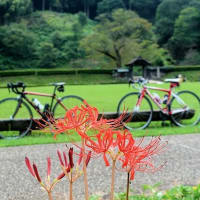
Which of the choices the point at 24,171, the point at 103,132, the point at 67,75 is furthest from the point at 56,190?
the point at 67,75

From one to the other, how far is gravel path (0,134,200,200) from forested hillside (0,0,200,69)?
34.6 metres

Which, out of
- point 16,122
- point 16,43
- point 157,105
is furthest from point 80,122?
point 16,43

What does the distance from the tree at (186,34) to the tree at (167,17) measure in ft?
14.7

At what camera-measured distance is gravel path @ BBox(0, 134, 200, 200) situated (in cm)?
272

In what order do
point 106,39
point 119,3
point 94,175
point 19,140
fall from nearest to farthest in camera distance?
point 94,175
point 19,140
point 106,39
point 119,3

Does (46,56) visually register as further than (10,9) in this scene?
No

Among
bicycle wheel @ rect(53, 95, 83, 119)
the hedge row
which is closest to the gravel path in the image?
bicycle wheel @ rect(53, 95, 83, 119)

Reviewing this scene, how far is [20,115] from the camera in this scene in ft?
18.2

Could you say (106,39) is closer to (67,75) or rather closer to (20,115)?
(67,75)

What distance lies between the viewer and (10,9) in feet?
204

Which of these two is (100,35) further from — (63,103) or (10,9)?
(63,103)

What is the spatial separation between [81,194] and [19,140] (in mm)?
2542

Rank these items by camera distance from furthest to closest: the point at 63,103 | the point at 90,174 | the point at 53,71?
the point at 53,71
the point at 63,103
the point at 90,174

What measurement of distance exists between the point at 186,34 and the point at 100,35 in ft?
69.3
